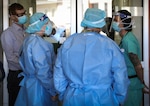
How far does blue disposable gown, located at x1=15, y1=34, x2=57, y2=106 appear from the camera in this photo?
2.65 meters

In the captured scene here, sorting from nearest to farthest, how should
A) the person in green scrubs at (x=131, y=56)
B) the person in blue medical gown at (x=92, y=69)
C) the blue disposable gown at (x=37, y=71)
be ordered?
the person in blue medical gown at (x=92, y=69) < the blue disposable gown at (x=37, y=71) < the person in green scrubs at (x=131, y=56)

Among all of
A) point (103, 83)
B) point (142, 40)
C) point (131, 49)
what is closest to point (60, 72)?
point (103, 83)

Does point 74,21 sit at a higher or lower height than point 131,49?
higher

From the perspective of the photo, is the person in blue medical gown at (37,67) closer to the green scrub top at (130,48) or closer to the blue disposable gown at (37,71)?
the blue disposable gown at (37,71)

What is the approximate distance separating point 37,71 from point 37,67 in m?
0.04

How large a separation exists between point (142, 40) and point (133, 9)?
41 centimetres

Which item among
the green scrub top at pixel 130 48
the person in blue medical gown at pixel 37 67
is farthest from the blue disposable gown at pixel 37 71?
the green scrub top at pixel 130 48

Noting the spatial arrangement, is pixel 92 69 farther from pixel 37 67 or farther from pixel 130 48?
pixel 130 48

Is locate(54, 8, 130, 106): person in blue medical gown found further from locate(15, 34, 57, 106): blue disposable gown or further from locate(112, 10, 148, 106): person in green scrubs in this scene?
locate(112, 10, 148, 106): person in green scrubs

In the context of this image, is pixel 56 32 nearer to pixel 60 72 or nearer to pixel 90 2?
pixel 90 2

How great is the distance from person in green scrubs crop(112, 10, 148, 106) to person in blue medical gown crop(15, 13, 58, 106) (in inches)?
29.6

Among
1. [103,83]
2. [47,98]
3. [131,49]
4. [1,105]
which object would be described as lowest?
[1,105]

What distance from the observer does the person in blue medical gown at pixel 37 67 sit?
8.71ft

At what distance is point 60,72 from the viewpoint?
2.30m
